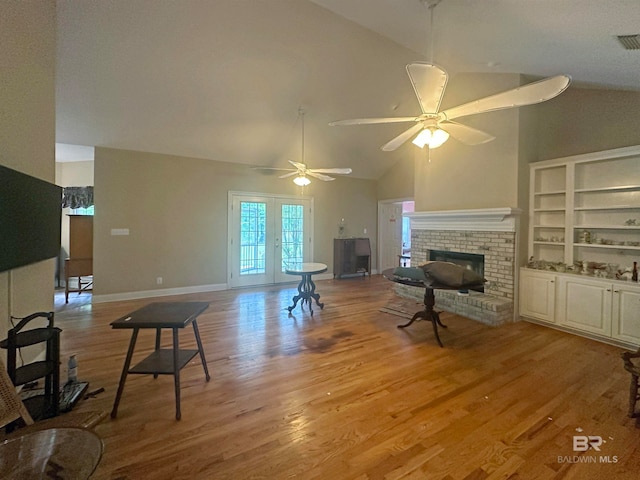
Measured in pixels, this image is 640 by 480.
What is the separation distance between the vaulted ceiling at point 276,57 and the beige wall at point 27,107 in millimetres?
859

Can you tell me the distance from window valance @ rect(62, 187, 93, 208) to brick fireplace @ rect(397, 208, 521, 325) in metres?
7.32

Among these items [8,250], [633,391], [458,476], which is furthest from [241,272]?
[633,391]

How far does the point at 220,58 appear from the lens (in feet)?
12.2

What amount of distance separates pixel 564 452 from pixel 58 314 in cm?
→ 611

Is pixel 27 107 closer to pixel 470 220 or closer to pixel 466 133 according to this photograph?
pixel 466 133

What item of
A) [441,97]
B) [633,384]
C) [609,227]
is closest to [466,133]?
[441,97]

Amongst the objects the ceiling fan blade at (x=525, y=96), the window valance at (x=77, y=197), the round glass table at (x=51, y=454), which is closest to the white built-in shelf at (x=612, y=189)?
the ceiling fan blade at (x=525, y=96)

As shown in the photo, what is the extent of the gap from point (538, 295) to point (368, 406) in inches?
129

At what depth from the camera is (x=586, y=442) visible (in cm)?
180

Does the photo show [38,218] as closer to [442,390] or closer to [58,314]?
[58,314]

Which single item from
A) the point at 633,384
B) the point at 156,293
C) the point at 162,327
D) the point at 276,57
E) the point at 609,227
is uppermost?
the point at 276,57

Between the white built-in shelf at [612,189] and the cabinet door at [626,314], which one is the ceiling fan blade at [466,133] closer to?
the white built-in shelf at [612,189]

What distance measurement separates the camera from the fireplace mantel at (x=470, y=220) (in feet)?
13.5

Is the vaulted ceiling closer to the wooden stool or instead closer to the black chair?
the wooden stool
